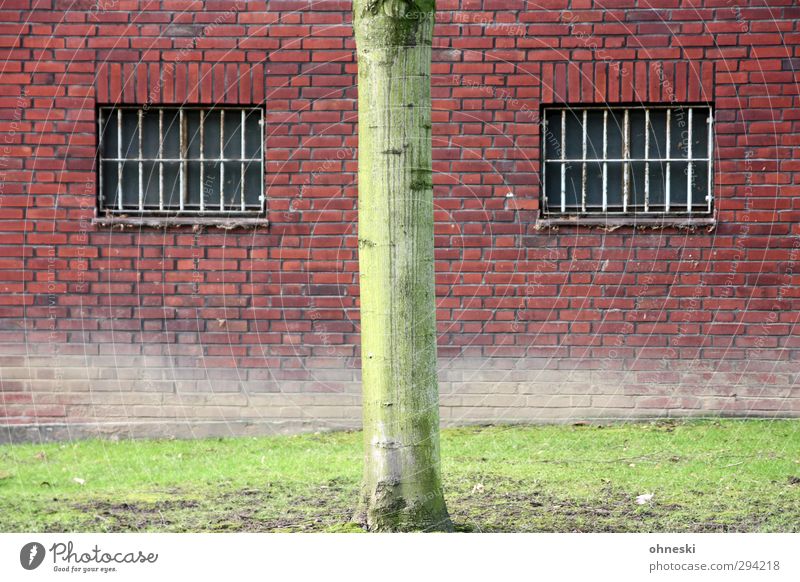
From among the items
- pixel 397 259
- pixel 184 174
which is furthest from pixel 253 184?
pixel 397 259

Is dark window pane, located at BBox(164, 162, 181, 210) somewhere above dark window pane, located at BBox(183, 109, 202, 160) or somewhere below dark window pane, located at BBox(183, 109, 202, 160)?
below

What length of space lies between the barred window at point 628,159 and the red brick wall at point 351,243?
6.5 inches

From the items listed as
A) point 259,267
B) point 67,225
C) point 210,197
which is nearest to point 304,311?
point 259,267

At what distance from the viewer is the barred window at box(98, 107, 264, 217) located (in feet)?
26.0

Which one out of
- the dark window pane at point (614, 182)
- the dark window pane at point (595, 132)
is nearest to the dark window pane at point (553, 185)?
the dark window pane at point (595, 132)

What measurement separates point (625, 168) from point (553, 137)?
1.97 ft

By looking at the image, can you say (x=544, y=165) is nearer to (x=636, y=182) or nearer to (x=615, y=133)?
(x=615, y=133)

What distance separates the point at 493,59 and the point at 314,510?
398cm

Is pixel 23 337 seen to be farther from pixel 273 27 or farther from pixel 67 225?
pixel 273 27

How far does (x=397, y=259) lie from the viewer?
4.51 metres

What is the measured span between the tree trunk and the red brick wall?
3.26 meters

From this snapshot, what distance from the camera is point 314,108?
25.6 ft

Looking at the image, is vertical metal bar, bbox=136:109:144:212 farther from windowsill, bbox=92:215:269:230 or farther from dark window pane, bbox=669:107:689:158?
dark window pane, bbox=669:107:689:158

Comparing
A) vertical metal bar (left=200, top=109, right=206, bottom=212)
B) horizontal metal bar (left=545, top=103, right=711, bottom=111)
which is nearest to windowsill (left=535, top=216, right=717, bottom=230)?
horizontal metal bar (left=545, top=103, right=711, bottom=111)
